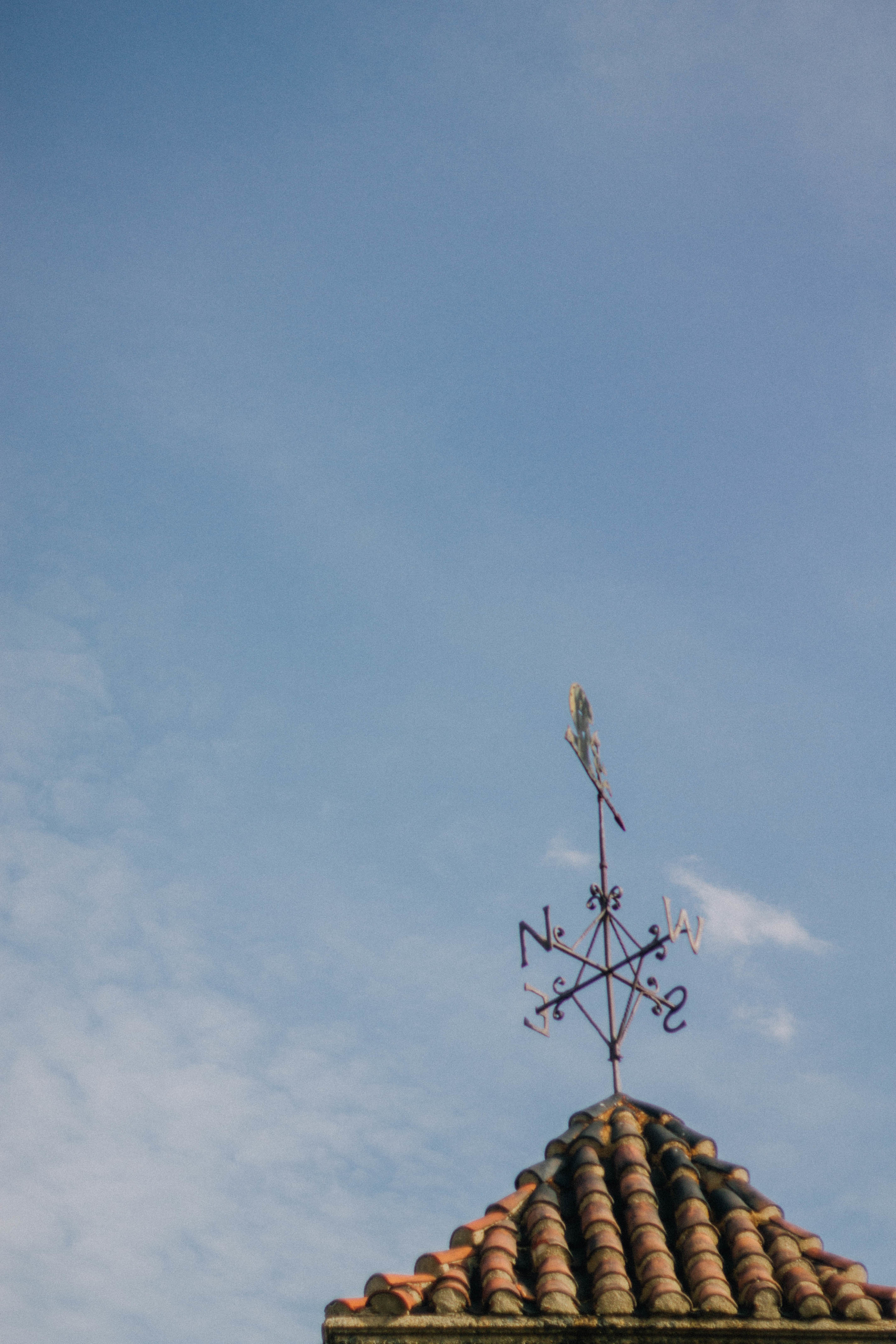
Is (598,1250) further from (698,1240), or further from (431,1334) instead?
(431,1334)

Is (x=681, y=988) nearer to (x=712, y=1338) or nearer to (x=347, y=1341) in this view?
(x=712, y=1338)

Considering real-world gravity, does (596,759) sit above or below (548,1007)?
above

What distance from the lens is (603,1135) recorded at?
658 centimetres

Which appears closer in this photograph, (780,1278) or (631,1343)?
(631,1343)

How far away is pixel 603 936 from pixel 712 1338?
255cm

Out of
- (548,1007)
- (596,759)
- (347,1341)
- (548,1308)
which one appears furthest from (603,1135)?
(596,759)

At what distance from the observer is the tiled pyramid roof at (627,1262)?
5.19 m

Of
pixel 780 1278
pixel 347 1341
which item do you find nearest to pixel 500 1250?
pixel 347 1341

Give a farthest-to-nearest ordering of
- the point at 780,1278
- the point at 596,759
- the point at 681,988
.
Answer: the point at 596,759
the point at 681,988
the point at 780,1278

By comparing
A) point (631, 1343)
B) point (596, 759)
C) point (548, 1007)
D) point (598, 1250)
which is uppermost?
point (596, 759)

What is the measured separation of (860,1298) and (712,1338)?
2.11 ft

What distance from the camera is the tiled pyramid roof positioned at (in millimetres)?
5191

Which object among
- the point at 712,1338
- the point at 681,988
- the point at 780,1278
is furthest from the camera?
the point at 681,988

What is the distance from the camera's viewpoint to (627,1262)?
561 cm
